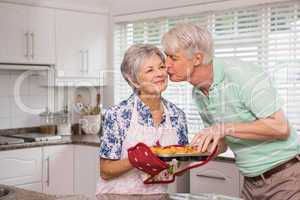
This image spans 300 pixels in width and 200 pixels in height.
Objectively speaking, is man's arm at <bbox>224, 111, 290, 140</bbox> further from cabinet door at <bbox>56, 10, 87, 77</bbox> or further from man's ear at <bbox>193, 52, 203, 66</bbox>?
cabinet door at <bbox>56, 10, 87, 77</bbox>

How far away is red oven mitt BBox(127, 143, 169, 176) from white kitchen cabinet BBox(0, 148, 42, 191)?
6.14 ft

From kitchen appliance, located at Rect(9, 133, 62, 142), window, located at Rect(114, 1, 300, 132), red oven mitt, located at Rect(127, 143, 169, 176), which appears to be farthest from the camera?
kitchen appliance, located at Rect(9, 133, 62, 142)

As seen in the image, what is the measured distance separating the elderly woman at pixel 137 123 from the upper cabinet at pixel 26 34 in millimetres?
1901

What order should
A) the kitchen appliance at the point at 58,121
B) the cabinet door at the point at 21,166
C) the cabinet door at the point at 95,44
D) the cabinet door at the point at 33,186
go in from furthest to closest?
the cabinet door at the point at 95,44
the kitchen appliance at the point at 58,121
the cabinet door at the point at 33,186
the cabinet door at the point at 21,166

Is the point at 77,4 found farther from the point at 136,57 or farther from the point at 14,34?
the point at 136,57

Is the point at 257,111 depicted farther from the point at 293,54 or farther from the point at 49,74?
the point at 49,74

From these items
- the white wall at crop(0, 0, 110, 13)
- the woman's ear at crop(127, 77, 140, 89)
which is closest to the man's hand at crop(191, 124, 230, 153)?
the woman's ear at crop(127, 77, 140, 89)

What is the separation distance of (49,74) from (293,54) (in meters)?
1.88

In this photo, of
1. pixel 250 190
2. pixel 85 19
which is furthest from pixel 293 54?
pixel 85 19

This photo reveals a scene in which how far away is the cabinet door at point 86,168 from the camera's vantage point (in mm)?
Answer: 3705

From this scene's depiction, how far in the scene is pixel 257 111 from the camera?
1778 mm

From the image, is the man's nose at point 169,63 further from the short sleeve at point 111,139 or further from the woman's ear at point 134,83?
the short sleeve at point 111,139

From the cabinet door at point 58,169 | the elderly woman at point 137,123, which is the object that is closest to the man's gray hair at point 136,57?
the elderly woman at point 137,123

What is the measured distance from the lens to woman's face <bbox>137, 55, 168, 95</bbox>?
1888 mm
